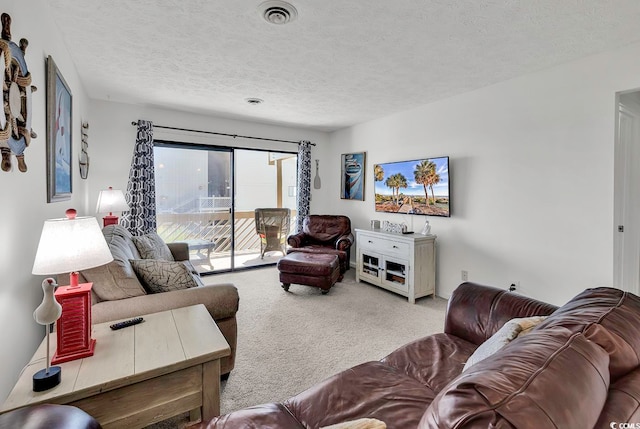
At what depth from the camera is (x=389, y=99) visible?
3613 millimetres

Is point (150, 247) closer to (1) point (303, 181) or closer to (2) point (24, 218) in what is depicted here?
(2) point (24, 218)

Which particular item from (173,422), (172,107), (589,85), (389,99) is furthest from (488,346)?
(172,107)

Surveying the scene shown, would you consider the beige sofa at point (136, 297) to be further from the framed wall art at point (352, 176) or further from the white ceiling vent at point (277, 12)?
the framed wall art at point (352, 176)

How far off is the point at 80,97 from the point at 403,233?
389cm

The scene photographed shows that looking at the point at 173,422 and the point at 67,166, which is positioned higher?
the point at 67,166

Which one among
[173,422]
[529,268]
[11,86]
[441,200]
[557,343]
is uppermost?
[11,86]

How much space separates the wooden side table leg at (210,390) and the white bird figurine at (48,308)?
23.4 inches

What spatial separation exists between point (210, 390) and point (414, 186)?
3.31 metres

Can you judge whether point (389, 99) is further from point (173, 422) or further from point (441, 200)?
point (173, 422)

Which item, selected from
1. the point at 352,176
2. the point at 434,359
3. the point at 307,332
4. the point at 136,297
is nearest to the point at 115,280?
the point at 136,297

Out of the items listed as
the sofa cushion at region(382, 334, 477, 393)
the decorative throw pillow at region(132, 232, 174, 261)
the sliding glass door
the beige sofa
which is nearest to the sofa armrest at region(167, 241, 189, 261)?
the decorative throw pillow at region(132, 232, 174, 261)

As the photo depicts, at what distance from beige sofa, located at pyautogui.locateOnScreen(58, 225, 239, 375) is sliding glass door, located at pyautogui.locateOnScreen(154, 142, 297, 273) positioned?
2512mm

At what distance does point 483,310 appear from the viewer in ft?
5.43

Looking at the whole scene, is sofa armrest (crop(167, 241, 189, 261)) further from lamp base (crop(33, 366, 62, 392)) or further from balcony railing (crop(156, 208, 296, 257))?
lamp base (crop(33, 366, 62, 392))
